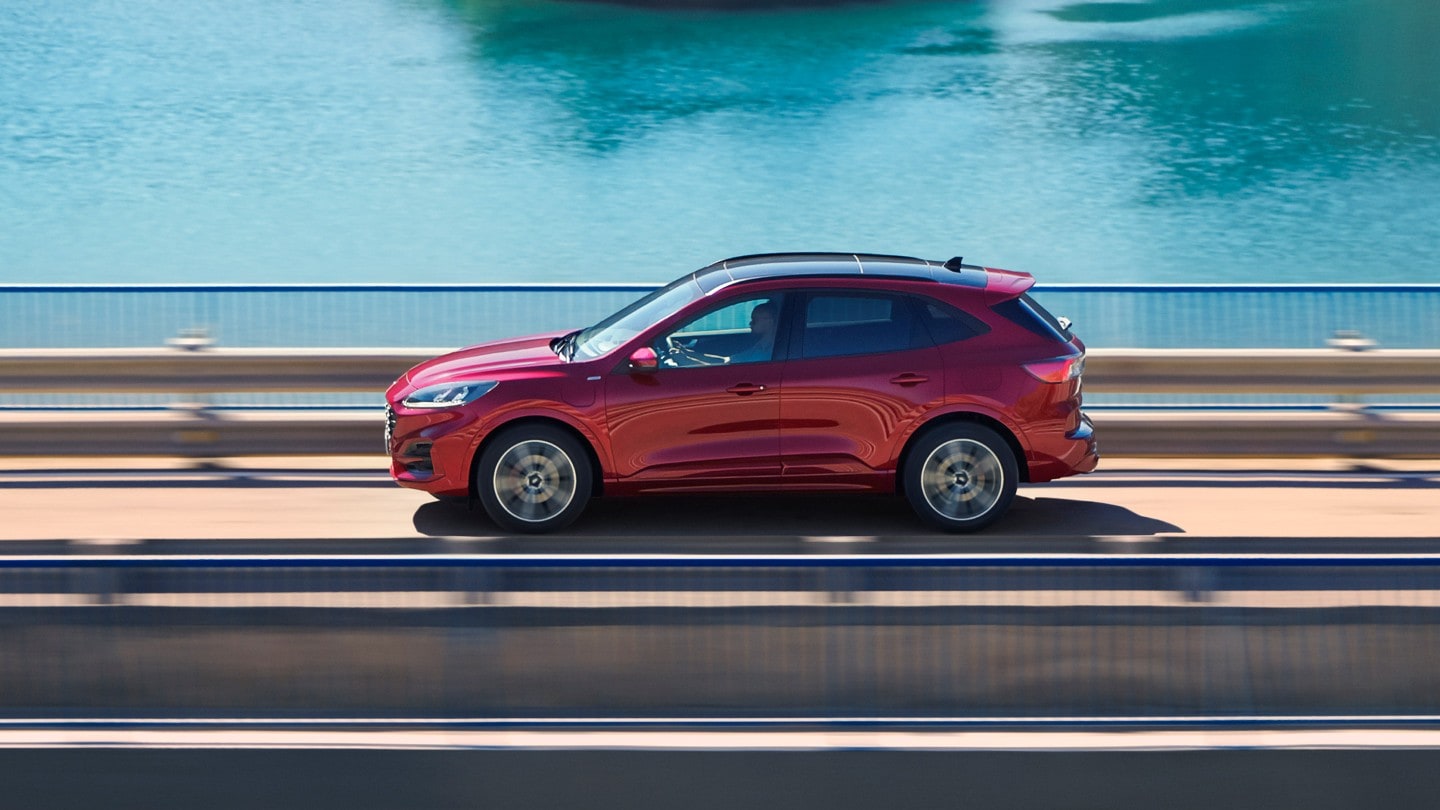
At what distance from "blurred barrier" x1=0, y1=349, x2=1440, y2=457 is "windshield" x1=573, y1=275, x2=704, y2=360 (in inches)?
70.8

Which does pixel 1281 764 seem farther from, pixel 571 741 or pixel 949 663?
pixel 571 741

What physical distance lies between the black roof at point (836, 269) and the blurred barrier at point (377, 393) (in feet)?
5.89

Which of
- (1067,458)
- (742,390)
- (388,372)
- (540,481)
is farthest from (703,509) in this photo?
(388,372)

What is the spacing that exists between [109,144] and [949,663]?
35512mm

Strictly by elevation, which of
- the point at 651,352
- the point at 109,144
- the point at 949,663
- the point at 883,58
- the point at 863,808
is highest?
the point at 883,58

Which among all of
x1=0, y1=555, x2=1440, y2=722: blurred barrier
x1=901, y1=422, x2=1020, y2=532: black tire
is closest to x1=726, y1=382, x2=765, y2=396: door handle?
x1=901, y1=422, x2=1020, y2=532: black tire

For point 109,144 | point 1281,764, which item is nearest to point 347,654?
point 1281,764

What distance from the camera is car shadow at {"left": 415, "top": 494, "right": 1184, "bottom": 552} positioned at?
29.7ft

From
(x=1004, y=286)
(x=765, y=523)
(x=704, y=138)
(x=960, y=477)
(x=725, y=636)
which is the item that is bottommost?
(x=725, y=636)

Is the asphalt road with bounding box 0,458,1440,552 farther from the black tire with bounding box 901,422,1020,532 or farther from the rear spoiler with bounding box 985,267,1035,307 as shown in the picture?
the rear spoiler with bounding box 985,267,1035,307

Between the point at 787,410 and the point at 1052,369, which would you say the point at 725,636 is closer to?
the point at 787,410

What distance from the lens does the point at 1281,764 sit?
559cm

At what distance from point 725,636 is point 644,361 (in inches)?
139

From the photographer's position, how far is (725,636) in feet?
19.2
